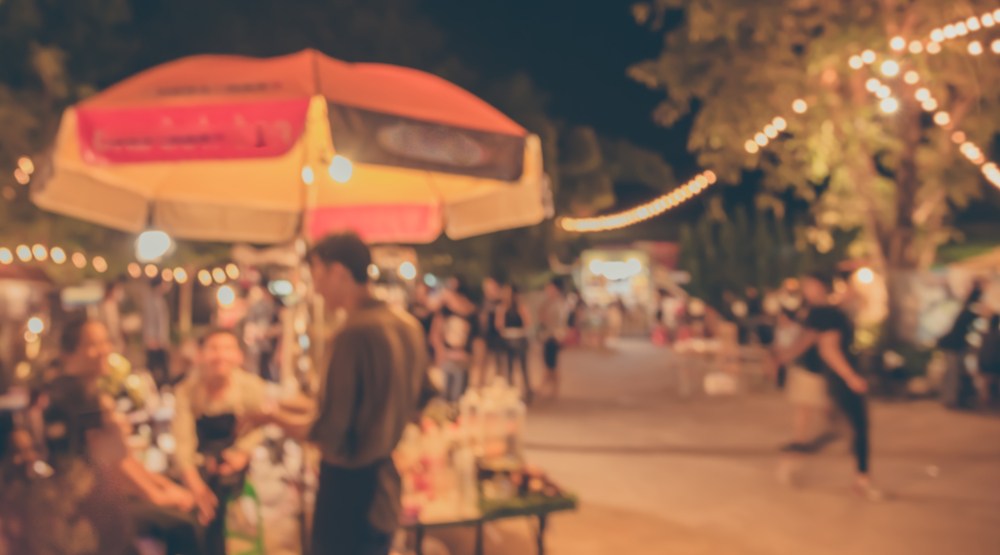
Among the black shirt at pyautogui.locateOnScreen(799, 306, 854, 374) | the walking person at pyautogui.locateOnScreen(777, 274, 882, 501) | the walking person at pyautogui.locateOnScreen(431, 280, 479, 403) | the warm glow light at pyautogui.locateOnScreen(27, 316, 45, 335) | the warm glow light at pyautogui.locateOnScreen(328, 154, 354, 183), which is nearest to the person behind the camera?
the warm glow light at pyautogui.locateOnScreen(328, 154, 354, 183)

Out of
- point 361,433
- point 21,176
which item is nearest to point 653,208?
point 21,176

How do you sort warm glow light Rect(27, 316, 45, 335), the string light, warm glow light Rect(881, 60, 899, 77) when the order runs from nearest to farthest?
warm glow light Rect(27, 316, 45, 335)
warm glow light Rect(881, 60, 899, 77)
the string light

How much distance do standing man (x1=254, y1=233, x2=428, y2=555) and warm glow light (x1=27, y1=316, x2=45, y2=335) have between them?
9.94 metres

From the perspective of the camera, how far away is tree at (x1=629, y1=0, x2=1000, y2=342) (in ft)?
43.7

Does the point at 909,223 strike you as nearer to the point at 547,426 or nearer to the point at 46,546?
the point at 547,426

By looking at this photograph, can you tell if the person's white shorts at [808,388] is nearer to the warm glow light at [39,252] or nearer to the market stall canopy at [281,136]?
the market stall canopy at [281,136]

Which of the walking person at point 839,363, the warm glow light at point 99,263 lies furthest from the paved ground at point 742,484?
the warm glow light at point 99,263

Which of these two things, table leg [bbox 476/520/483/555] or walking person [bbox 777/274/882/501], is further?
walking person [bbox 777/274/882/501]

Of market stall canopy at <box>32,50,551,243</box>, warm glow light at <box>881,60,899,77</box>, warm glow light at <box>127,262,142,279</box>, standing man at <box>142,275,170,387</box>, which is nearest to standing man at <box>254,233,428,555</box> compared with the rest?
market stall canopy at <box>32,50,551,243</box>

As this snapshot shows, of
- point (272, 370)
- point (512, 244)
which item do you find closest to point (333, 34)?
point (512, 244)

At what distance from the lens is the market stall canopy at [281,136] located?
14.6 feet

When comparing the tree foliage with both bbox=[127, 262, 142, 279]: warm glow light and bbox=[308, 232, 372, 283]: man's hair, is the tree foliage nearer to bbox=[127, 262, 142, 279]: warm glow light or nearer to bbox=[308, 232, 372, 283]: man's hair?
bbox=[308, 232, 372, 283]: man's hair

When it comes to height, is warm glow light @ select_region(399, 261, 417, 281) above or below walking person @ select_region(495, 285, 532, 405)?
above

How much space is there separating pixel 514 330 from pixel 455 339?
2427 mm
